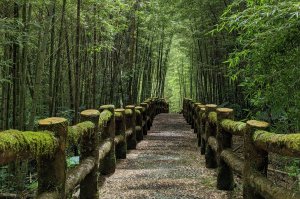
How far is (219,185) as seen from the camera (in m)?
3.92

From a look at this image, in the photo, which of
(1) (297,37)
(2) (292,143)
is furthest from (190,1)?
(2) (292,143)

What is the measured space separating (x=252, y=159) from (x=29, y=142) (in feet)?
5.72

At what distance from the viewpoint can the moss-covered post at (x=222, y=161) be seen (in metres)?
3.91

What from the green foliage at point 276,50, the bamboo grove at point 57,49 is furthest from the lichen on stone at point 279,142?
the bamboo grove at point 57,49

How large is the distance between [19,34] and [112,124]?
2234mm

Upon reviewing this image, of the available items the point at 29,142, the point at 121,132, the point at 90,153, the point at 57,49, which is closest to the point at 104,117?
the point at 90,153

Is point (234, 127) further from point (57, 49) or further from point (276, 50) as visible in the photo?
point (57, 49)

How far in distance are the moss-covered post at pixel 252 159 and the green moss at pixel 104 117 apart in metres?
1.89

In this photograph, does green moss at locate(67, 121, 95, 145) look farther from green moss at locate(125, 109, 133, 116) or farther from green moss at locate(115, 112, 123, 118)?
green moss at locate(125, 109, 133, 116)

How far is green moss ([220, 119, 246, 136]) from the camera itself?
3.24m

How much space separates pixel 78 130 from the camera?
306 cm

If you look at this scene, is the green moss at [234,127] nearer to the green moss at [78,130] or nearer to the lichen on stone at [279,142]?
the lichen on stone at [279,142]

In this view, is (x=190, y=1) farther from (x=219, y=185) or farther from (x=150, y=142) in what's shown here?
(x=219, y=185)

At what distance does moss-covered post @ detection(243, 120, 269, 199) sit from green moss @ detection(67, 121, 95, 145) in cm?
144
